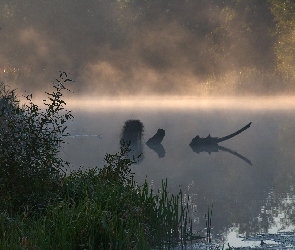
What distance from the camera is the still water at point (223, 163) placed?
1436 cm

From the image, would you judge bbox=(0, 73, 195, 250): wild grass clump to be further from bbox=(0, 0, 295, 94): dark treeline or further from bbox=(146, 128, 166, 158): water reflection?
bbox=(0, 0, 295, 94): dark treeline

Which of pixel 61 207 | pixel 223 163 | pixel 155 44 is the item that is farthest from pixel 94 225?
pixel 155 44

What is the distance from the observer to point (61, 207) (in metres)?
10.8

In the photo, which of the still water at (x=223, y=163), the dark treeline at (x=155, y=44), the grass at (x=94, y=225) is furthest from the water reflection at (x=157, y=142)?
the dark treeline at (x=155, y=44)

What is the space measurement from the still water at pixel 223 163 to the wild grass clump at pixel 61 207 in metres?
1.50

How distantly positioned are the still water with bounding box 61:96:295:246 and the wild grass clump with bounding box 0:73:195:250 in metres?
1.50

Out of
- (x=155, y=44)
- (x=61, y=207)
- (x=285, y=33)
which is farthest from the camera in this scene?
(x=155, y=44)

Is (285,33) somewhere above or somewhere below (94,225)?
above

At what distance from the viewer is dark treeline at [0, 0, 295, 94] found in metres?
65.8

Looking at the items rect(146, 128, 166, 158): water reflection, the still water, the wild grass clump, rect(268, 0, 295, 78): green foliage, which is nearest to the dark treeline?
rect(268, 0, 295, 78): green foliage

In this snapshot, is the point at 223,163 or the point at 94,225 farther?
the point at 223,163

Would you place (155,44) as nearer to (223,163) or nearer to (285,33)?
(285,33)

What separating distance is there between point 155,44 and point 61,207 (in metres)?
68.3

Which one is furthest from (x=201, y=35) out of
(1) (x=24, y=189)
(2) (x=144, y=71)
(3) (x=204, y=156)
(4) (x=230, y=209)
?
(1) (x=24, y=189)
